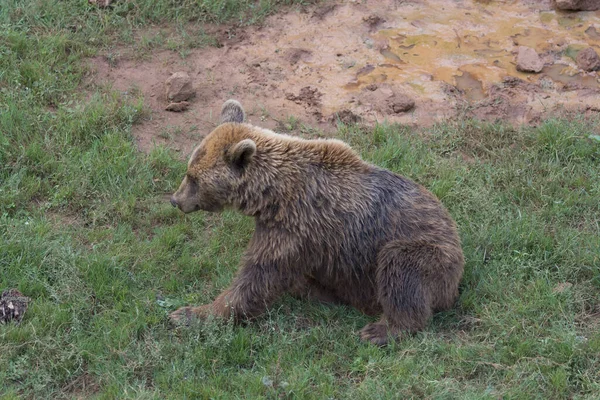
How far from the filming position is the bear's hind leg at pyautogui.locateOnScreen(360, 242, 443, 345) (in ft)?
19.4

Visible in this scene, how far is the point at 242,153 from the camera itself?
19.7 ft

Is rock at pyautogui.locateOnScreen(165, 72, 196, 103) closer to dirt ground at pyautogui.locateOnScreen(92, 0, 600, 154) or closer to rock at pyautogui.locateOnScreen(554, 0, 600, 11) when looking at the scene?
dirt ground at pyautogui.locateOnScreen(92, 0, 600, 154)

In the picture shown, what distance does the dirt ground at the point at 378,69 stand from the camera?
8344 millimetres

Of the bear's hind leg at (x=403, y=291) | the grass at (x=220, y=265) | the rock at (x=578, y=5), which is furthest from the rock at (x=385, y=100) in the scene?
the bear's hind leg at (x=403, y=291)

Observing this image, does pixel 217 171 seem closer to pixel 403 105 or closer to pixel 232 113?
pixel 232 113

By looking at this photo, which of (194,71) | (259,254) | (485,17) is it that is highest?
(485,17)

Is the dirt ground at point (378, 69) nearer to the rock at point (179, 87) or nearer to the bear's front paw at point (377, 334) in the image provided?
the rock at point (179, 87)

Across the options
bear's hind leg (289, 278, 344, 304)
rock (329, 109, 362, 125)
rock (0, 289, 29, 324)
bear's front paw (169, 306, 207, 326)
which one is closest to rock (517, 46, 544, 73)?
rock (329, 109, 362, 125)

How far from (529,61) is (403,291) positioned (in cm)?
395

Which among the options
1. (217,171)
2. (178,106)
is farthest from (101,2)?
(217,171)

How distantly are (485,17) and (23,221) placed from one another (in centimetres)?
587

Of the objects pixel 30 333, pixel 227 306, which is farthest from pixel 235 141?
pixel 30 333

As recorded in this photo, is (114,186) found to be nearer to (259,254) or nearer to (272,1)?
(259,254)

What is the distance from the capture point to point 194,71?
897 centimetres
